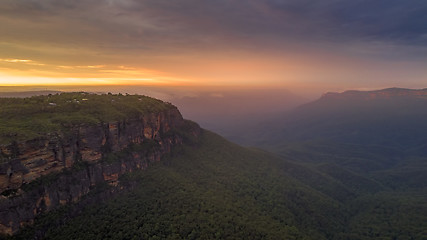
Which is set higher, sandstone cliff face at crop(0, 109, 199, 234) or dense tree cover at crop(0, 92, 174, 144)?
dense tree cover at crop(0, 92, 174, 144)

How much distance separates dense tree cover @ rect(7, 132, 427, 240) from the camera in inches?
1884

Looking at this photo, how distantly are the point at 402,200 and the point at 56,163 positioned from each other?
118m

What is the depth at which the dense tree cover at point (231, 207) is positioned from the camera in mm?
47844

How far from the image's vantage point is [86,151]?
5225 centimetres

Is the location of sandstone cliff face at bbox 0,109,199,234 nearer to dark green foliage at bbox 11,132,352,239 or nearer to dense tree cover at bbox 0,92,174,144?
dense tree cover at bbox 0,92,174,144

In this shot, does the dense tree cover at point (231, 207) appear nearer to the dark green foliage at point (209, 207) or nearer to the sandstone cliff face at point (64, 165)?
the dark green foliage at point (209, 207)

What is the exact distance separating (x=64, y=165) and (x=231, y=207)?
38091 mm

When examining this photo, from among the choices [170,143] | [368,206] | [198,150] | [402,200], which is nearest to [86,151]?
[170,143]

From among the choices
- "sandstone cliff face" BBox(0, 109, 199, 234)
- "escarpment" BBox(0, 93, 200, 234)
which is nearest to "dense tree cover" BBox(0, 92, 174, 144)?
"escarpment" BBox(0, 93, 200, 234)

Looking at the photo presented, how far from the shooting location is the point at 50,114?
52.5 meters

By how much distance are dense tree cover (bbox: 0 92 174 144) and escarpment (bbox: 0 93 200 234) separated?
133 cm

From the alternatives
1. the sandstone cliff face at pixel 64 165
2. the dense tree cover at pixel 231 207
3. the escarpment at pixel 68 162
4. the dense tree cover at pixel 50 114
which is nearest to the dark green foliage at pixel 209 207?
the dense tree cover at pixel 231 207

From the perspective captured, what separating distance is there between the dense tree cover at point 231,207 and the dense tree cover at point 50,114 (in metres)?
15.3

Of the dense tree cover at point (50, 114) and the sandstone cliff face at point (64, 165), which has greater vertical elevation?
the dense tree cover at point (50, 114)
